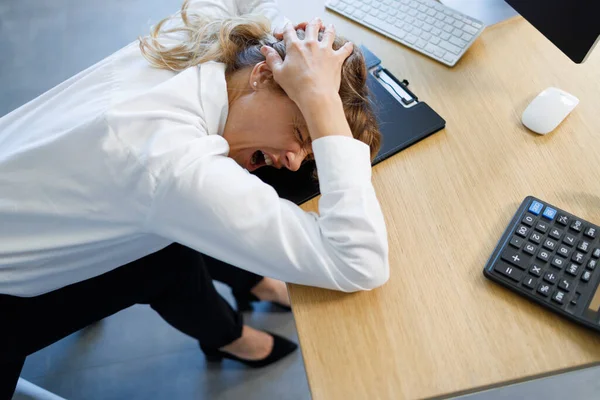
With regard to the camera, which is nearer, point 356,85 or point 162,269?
point 356,85

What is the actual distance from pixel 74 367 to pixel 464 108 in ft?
3.89

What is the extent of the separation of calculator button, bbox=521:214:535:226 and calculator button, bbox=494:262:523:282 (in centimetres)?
Result: 8

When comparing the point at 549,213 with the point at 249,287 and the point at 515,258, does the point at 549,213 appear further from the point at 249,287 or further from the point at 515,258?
the point at 249,287

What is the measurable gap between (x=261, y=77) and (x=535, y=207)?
0.46 meters

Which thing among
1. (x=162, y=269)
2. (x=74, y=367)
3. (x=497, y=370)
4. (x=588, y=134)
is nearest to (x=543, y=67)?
(x=588, y=134)

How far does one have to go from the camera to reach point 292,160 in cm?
77

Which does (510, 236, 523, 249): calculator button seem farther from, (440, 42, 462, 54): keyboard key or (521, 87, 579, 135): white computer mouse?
(440, 42, 462, 54): keyboard key

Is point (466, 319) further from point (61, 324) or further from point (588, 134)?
point (61, 324)

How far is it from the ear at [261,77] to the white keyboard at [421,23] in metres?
0.34

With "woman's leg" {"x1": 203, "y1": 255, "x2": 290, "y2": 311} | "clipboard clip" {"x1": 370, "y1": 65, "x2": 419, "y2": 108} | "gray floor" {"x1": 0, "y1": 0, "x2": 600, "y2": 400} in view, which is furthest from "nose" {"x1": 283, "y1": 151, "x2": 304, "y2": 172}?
"gray floor" {"x1": 0, "y1": 0, "x2": 600, "y2": 400}

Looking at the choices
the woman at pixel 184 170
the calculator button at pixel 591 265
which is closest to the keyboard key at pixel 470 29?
the woman at pixel 184 170

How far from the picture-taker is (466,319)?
0.66 m

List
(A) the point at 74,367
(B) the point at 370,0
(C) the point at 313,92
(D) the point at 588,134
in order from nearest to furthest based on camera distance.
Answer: (C) the point at 313,92 < (D) the point at 588,134 < (B) the point at 370,0 < (A) the point at 74,367

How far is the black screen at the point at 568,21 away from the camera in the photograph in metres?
0.79
